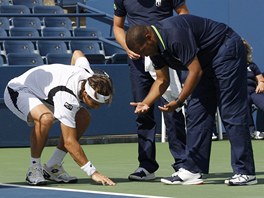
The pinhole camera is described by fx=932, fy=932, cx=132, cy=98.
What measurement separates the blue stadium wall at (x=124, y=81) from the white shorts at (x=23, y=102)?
570cm

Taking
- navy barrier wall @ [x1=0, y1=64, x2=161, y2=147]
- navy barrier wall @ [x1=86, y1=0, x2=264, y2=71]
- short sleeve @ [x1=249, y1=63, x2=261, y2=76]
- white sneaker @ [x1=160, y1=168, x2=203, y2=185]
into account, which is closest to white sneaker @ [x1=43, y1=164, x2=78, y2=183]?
white sneaker @ [x1=160, y1=168, x2=203, y2=185]

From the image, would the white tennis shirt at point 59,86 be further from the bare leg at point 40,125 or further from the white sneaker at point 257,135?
the white sneaker at point 257,135

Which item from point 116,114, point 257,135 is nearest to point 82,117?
point 116,114

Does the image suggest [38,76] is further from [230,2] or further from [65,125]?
[230,2]

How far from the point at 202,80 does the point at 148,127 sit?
39.4 inches

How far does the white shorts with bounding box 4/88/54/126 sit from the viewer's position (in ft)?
27.3

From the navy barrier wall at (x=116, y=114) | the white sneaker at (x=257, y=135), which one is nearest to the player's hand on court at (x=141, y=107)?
the navy barrier wall at (x=116, y=114)

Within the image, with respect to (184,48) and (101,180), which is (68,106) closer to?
(101,180)

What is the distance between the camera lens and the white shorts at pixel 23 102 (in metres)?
8.32

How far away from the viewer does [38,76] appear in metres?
8.45

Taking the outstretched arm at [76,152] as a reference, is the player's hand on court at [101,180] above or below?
below

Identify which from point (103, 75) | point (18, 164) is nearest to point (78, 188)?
point (103, 75)

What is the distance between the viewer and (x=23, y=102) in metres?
8.36

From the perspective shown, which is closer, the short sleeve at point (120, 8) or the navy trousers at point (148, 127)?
the navy trousers at point (148, 127)
